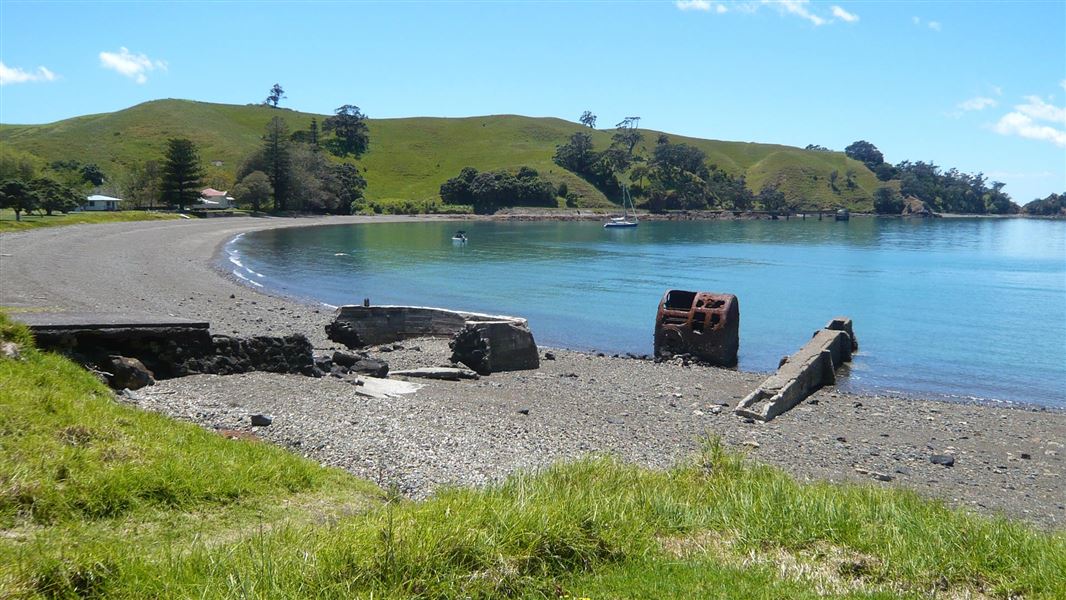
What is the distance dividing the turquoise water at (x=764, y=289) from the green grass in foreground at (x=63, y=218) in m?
14.0

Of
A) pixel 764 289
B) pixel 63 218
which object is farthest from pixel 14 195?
pixel 764 289

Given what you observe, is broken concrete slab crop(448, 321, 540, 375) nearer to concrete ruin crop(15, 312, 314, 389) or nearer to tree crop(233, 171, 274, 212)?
concrete ruin crop(15, 312, 314, 389)

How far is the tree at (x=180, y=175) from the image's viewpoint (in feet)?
351

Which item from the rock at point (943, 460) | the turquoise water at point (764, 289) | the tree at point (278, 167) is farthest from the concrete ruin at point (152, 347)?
the tree at point (278, 167)

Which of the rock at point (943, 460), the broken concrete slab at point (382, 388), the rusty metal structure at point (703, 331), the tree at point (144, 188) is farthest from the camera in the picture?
the tree at point (144, 188)

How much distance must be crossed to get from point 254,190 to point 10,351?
122202 mm

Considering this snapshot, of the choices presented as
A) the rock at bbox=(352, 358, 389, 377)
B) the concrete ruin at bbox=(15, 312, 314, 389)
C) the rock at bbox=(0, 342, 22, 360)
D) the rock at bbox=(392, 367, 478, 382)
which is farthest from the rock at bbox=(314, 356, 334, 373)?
the rock at bbox=(0, 342, 22, 360)

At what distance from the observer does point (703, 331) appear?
85.1 feet

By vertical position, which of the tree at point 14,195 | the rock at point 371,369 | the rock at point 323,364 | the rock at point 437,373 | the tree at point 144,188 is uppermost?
the tree at point 144,188

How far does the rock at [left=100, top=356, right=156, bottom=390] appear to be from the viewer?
13.0 meters

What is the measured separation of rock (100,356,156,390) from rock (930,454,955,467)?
1409cm

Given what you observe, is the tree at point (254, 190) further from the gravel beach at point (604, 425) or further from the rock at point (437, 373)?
the rock at point (437, 373)

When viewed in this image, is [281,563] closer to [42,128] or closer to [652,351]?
[652,351]

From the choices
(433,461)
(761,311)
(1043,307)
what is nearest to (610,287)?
(761,311)
